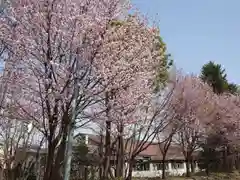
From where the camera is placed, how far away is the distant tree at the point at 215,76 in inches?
1342

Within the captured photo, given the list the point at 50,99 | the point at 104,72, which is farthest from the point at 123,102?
the point at 50,99

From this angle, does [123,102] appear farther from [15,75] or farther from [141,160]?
[141,160]

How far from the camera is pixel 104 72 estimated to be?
7.89m

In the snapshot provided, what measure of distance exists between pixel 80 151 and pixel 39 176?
8658mm

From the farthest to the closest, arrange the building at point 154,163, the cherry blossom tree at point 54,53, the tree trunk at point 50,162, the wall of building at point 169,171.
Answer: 1. the building at point 154,163
2. the wall of building at point 169,171
3. the tree trunk at point 50,162
4. the cherry blossom tree at point 54,53

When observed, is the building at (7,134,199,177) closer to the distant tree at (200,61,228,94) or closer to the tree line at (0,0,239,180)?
the distant tree at (200,61,228,94)

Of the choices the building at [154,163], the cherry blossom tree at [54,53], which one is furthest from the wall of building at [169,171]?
the cherry blossom tree at [54,53]

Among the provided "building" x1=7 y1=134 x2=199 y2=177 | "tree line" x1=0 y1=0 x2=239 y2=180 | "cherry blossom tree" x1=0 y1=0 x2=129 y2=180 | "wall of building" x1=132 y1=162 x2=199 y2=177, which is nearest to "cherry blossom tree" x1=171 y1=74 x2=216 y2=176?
"building" x1=7 y1=134 x2=199 y2=177

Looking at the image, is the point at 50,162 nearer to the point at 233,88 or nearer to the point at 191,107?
the point at 191,107

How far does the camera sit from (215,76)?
34.6 m

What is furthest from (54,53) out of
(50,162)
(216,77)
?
(216,77)

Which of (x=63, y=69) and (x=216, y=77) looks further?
→ (x=216, y=77)

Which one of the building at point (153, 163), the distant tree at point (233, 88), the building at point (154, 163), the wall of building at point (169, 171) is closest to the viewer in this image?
the building at point (153, 163)

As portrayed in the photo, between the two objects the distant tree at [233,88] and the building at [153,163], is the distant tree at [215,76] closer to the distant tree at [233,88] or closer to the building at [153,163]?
the distant tree at [233,88]
